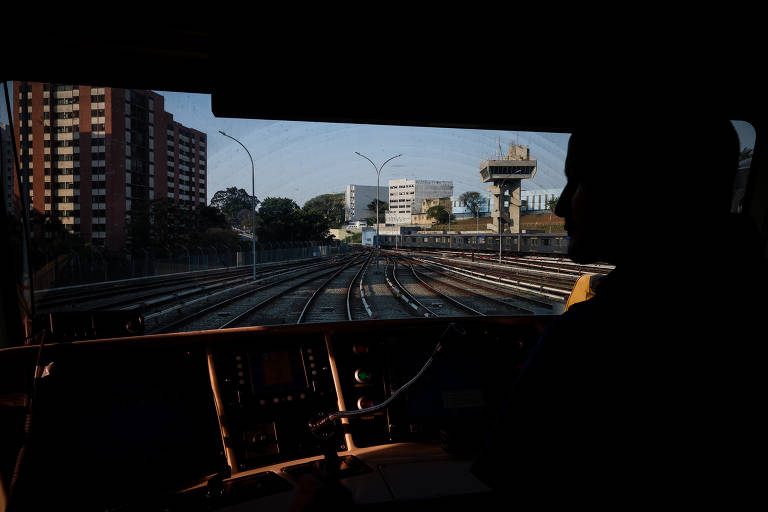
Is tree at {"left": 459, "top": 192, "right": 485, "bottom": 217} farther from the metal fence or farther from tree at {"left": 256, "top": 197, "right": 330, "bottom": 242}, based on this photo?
the metal fence

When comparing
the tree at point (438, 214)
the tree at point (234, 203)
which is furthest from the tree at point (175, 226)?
the tree at point (438, 214)

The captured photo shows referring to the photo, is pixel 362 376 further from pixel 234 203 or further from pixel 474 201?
pixel 474 201

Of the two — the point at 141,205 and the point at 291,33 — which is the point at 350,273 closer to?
the point at 141,205

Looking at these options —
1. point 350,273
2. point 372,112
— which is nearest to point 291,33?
point 372,112

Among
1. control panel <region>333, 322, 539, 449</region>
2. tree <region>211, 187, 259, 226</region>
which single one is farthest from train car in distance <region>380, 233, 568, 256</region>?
tree <region>211, 187, 259, 226</region>

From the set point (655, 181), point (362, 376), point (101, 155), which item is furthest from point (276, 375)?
point (655, 181)

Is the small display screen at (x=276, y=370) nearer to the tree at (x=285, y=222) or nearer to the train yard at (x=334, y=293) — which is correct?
the train yard at (x=334, y=293)
